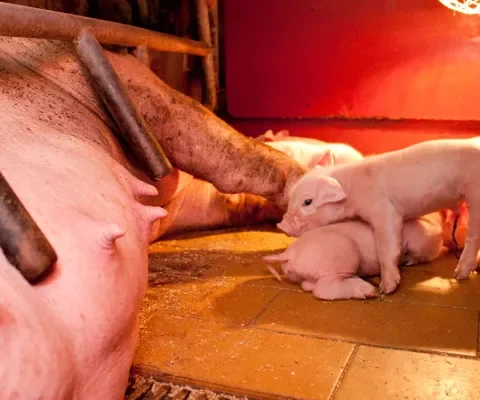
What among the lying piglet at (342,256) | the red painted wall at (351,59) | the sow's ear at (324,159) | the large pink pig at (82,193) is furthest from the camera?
the red painted wall at (351,59)

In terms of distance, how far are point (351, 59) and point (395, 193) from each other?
5.56 feet

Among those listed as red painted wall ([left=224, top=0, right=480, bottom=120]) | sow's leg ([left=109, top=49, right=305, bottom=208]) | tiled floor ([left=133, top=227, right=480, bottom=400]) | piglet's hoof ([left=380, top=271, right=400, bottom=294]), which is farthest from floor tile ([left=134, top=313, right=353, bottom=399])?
red painted wall ([left=224, top=0, right=480, bottom=120])

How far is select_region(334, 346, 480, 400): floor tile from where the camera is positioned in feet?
5.25

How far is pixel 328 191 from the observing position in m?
2.53

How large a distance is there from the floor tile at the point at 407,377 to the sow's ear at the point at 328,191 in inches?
32.1

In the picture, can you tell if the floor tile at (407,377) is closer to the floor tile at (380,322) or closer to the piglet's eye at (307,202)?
the floor tile at (380,322)

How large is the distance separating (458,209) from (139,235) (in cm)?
154

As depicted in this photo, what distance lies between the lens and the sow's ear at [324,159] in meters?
3.42

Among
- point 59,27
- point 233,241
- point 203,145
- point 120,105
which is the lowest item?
point 233,241

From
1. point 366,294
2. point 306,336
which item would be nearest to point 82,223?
point 306,336

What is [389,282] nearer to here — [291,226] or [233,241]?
[291,226]

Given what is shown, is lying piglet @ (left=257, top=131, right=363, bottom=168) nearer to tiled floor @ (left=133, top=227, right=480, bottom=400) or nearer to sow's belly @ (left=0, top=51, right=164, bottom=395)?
tiled floor @ (left=133, top=227, right=480, bottom=400)

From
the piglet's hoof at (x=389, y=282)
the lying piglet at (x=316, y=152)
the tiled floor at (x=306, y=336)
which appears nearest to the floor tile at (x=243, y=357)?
the tiled floor at (x=306, y=336)

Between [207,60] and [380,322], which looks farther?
[207,60]
